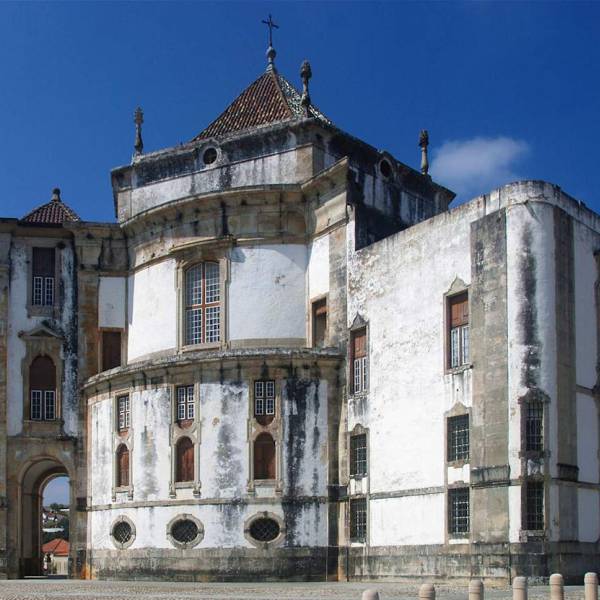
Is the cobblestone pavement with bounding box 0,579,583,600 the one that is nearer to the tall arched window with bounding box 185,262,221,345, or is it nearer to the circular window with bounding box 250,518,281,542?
the circular window with bounding box 250,518,281,542

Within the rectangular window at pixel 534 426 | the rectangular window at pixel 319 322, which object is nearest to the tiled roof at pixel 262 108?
the rectangular window at pixel 319 322

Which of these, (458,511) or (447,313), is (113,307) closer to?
(447,313)

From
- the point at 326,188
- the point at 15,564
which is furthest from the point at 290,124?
the point at 15,564

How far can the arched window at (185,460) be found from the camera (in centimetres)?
3306

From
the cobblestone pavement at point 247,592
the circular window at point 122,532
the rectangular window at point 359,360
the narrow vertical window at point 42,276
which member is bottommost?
the cobblestone pavement at point 247,592

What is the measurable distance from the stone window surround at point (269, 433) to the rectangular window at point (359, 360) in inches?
89.7

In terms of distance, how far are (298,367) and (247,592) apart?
876 centimetres

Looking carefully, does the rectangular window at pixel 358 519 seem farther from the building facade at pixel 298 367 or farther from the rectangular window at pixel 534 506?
the rectangular window at pixel 534 506

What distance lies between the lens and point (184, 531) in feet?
108

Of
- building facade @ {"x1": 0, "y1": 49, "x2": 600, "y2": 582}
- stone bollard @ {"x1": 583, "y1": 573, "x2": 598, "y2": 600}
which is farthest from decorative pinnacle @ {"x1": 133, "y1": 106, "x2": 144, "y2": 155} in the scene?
stone bollard @ {"x1": 583, "y1": 573, "x2": 598, "y2": 600}

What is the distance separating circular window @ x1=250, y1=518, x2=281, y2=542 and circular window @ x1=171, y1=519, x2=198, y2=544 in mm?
1856

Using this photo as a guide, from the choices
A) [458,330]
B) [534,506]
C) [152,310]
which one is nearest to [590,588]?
[534,506]

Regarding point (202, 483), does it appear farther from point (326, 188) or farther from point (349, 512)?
point (326, 188)

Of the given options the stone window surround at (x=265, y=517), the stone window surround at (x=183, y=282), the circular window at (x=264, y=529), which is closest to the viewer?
the stone window surround at (x=265, y=517)
